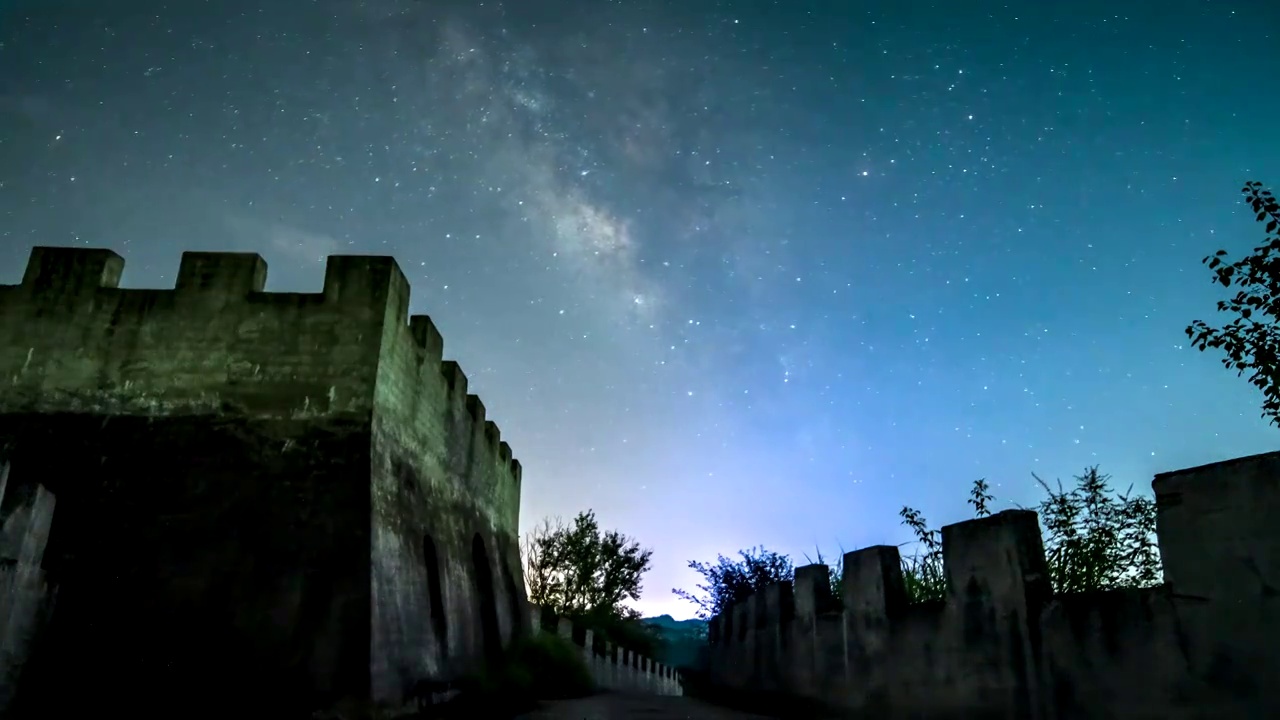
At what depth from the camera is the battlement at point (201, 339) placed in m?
8.24

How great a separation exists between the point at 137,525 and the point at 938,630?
7672 mm

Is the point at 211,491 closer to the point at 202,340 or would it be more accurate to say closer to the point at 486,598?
the point at 202,340

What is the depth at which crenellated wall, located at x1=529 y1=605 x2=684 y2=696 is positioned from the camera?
16.8 metres

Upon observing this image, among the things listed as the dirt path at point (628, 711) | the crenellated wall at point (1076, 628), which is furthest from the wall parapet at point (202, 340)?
the crenellated wall at point (1076, 628)

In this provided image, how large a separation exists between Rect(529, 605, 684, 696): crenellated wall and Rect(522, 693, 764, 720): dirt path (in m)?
3.97

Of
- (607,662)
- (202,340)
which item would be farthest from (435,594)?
(607,662)

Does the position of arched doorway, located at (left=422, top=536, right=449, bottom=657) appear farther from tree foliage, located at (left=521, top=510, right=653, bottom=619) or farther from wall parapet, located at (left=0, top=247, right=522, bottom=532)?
tree foliage, located at (left=521, top=510, right=653, bottom=619)

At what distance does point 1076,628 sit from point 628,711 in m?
5.56

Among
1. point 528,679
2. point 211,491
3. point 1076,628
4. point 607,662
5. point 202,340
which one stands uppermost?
point 202,340

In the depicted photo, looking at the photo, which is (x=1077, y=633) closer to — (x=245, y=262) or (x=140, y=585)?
(x=140, y=585)

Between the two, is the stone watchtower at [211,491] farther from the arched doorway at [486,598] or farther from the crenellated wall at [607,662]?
the crenellated wall at [607,662]

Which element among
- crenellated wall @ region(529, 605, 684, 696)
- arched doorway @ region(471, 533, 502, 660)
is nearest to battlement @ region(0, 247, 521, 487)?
arched doorway @ region(471, 533, 502, 660)

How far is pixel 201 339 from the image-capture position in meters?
8.45

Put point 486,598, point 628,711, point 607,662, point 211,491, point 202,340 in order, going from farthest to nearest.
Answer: point 607,662 → point 486,598 → point 628,711 → point 202,340 → point 211,491
